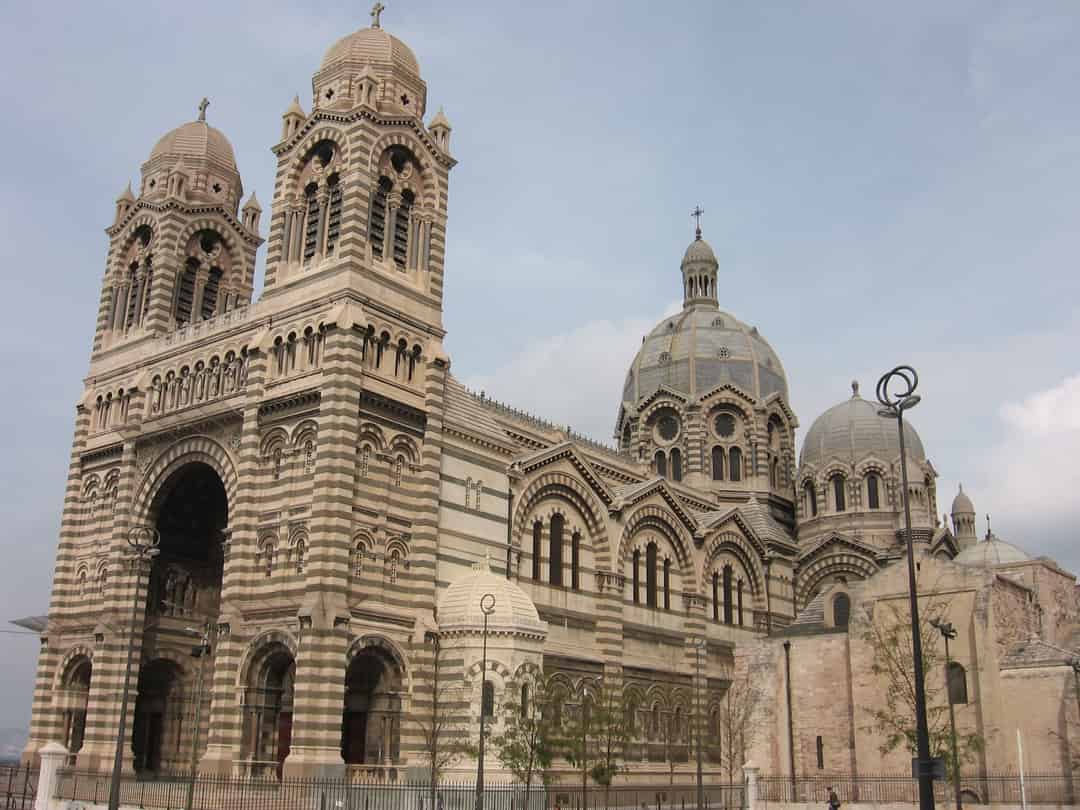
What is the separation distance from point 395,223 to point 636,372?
31.4 m

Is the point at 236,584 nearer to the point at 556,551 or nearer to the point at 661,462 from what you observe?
the point at 556,551

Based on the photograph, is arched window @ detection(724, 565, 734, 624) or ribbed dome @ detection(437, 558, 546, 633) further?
arched window @ detection(724, 565, 734, 624)

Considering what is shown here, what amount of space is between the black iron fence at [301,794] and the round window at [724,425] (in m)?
29.8

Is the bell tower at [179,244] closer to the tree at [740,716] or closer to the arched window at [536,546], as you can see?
the arched window at [536,546]

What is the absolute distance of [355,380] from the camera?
3741cm

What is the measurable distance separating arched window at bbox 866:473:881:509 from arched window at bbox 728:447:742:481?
7.31 metres

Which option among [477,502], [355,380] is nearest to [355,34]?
[355,380]

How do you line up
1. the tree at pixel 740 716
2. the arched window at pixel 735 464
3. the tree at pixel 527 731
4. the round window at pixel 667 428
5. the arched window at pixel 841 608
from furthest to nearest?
the round window at pixel 667 428 → the arched window at pixel 735 464 → the arched window at pixel 841 608 → the tree at pixel 740 716 → the tree at pixel 527 731

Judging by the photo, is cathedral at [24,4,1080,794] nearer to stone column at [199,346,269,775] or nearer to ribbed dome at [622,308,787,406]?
stone column at [199,346,269,775]

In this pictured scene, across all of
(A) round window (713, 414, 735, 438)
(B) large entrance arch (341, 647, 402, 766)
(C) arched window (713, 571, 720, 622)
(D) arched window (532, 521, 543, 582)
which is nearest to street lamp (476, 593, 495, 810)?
(B) large entrance arch (341, 647, 402, 766)

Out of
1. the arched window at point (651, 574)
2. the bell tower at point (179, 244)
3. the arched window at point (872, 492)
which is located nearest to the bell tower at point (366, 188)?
the bell tower at point (179, 244)

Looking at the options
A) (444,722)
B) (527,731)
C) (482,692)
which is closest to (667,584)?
(444,722)

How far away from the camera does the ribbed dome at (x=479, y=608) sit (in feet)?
125

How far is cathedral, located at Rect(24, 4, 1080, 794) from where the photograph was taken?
3691 cm
